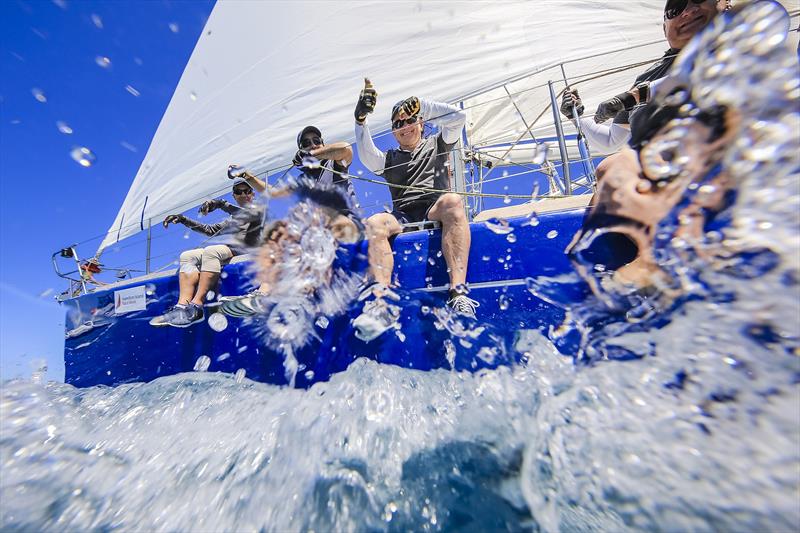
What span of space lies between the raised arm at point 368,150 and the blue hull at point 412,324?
76 cm

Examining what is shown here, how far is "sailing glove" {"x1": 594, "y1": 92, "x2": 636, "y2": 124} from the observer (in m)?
1.45

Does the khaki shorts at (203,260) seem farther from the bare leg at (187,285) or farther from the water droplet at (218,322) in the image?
the water droplet at (218,322)

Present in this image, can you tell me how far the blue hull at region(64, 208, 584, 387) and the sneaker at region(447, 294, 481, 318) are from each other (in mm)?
45

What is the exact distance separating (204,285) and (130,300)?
70 centimetres

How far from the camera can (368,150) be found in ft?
6.83

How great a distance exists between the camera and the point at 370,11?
316 cm

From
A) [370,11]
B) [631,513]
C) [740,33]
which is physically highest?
[370,11]

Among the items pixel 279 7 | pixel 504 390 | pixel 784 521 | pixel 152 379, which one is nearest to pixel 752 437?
pixel 784 521

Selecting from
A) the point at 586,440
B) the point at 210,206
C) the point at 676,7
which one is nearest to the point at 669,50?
the point at 676,7

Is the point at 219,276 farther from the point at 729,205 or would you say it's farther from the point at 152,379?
the point at 729,205

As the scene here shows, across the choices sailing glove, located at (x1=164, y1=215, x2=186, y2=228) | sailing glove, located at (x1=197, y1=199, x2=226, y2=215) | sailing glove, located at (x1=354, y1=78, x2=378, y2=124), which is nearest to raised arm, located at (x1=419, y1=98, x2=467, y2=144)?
sailing glove, located at (x1=354, y1=78, x2=378, y2=124)

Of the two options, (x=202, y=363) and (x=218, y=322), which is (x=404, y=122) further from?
(x=202, y=363)

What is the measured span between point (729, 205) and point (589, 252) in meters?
0.42

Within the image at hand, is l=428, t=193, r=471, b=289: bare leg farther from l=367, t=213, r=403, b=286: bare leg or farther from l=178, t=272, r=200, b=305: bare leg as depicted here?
l=178, t=272, r=200, b=305: bare leg
